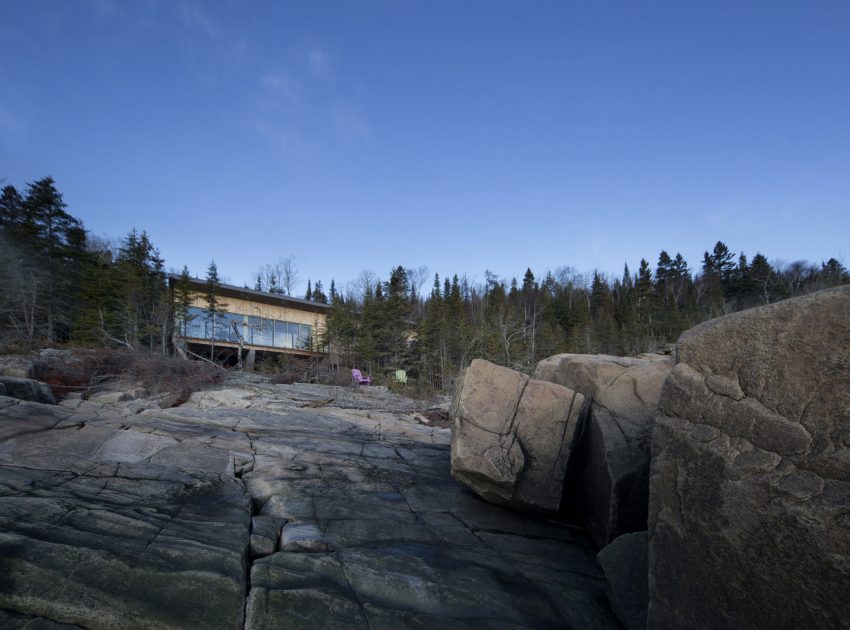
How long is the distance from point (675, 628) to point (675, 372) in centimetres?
170

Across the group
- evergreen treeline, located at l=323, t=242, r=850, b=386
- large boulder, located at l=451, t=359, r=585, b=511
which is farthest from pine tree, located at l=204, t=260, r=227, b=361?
large boulder, located at l=451, t=359, r=585, b=511

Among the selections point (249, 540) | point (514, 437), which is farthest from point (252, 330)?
point (249, 540)

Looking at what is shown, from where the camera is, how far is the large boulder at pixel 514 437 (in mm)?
5578

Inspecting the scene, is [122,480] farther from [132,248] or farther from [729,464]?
[132,248]

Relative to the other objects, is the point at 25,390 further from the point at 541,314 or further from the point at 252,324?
the point at 541,314

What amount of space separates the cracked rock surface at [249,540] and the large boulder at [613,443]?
1.77 ft

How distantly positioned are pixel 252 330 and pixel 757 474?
98.0ft

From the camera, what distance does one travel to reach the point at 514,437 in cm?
580

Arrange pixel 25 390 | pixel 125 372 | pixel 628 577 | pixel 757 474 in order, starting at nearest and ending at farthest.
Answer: pixel 757 474 → pixel 628 577 → pixel 25 390 → pixel 125 372

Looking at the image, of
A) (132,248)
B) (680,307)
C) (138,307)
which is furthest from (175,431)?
(680,307)

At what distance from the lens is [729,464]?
8.66 feet

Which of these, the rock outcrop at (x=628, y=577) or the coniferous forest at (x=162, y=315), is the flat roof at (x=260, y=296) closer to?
the coniferous forest at (x=162, y=315)

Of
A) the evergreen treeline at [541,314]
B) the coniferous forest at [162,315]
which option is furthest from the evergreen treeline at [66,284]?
the evergreen treeline at [541,314]

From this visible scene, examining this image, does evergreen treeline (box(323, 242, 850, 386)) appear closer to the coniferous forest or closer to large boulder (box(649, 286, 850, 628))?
the coniferous forest
